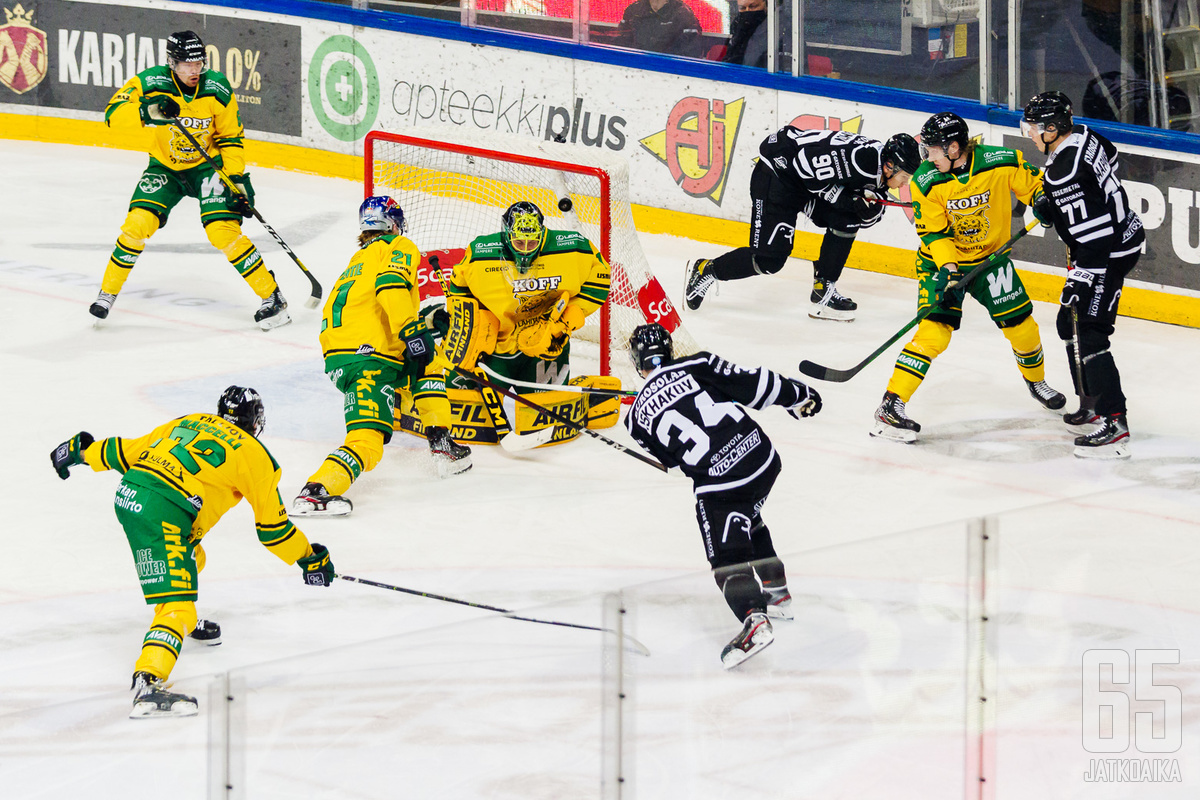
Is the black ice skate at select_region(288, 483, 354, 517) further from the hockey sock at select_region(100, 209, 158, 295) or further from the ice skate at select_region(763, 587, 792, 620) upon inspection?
the hockey sock at select_region(100, 209, 158, 295)

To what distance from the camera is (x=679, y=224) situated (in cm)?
950

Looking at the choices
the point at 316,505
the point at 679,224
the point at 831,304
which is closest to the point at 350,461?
the point at 316,505

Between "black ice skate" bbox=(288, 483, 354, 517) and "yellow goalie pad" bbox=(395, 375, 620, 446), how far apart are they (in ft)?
2.14

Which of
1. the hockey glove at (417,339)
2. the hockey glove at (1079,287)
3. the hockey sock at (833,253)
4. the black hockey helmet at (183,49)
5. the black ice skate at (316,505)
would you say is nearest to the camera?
the black ice skate at (316,505)

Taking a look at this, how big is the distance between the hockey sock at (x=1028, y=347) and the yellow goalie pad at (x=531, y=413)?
155cm

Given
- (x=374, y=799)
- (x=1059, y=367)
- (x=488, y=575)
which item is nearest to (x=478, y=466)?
(x=488, y=575)

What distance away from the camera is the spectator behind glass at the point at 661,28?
927cm

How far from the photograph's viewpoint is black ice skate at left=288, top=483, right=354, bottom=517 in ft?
18.7

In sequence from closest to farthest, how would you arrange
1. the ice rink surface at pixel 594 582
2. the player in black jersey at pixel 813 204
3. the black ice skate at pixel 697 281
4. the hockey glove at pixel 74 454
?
the ice rink surface at pixel 594 582 → the hockey glove at pixel 74 454 → the player in black jersey at pixel 813 204 → the black ice skate at pixel 697 281

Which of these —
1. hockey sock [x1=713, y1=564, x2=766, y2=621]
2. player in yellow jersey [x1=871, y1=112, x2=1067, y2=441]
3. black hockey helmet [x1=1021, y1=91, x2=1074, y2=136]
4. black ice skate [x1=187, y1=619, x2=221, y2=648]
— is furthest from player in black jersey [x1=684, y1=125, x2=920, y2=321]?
hockey sock [x1=713, y1=564, x2=766, y2=621]

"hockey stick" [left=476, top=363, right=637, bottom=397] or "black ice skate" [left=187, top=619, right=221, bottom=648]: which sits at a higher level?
"hockey stick" [left=476, top=363, right=637, bottom=397]

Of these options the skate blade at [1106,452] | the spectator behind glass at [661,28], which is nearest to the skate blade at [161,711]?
the skate blade at [1106,452]

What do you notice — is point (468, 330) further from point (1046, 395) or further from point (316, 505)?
point (1046, 395)

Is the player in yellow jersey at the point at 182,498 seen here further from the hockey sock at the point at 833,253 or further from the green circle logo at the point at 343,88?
the green circle logo at the point at 343,88
